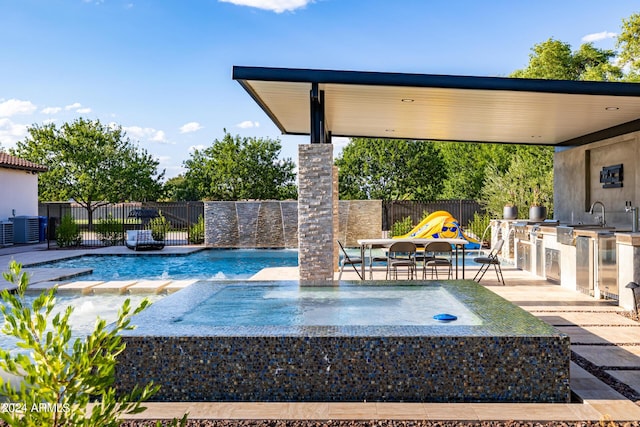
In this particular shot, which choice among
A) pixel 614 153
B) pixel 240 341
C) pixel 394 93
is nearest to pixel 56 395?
pixel 240 341

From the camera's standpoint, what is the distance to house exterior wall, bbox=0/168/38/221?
20531 mm

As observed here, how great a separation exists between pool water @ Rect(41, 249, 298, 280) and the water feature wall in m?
1.06

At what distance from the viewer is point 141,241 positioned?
17672 millimetres

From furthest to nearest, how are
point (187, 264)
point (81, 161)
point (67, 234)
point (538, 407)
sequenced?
point (81, 161)
point (67, 234)
point (187, 264)
point (538, 407)

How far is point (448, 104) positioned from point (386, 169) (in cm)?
2119

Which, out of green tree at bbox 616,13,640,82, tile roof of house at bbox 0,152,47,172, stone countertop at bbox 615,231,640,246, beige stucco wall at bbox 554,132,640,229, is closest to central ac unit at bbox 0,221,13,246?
tile roof of house at bbox 0,152,47,172

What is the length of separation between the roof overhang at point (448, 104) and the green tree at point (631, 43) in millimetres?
12956

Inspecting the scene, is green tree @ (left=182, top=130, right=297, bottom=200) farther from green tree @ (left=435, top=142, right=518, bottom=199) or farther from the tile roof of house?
the tile roof of house

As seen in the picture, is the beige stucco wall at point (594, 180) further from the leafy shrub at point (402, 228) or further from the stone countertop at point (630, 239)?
the leafy shrub at point (402, 228)

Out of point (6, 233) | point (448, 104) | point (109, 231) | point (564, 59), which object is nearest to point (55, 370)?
point (448, 104)

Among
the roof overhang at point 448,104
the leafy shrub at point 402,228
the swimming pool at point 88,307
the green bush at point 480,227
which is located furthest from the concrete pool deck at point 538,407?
the leafy shrub at point 402,228

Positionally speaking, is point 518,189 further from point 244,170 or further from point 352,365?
point 244,170

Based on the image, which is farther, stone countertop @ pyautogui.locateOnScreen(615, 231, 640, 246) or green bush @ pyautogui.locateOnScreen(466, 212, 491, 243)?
green bush @ pyautogui.locateOnScreen(466, 212, 491, 243)

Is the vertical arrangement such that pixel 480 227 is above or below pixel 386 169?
below
